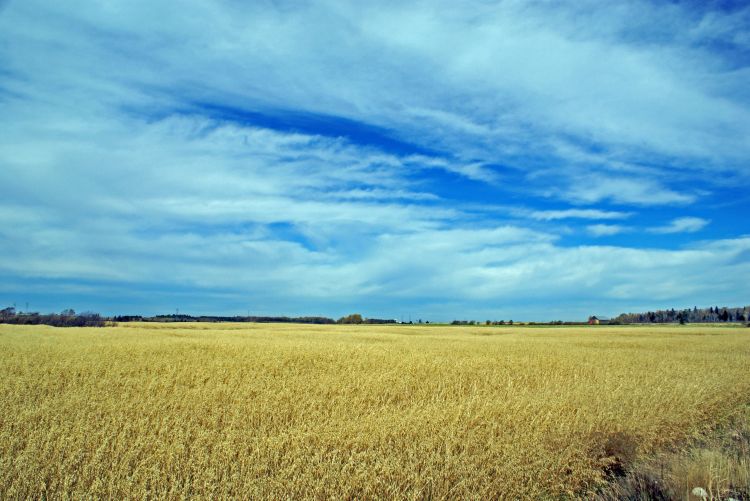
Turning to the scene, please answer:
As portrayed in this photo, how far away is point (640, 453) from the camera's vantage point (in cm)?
912

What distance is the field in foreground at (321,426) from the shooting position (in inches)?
262

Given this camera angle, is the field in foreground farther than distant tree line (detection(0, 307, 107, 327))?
No

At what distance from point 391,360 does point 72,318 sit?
83.3 meters

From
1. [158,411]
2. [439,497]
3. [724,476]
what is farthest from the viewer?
[158,411]

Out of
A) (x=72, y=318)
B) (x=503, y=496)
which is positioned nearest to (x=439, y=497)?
(x=503, y=496)

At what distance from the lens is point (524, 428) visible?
30.0 feet

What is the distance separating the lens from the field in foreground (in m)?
6.65

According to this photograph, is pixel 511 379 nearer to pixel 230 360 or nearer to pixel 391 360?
pixel 391 360

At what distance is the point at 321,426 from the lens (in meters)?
9.24

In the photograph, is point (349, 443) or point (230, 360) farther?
point (230, 360)

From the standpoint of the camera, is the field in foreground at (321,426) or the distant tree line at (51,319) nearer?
the field in foreground at (321,426)

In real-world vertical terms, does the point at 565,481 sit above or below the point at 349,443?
below

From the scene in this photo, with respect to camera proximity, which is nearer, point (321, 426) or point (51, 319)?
point (321, 426)

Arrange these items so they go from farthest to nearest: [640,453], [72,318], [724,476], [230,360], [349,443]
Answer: [72,318] → [230,360] → [640,453] → [349,443] → [724,476]
